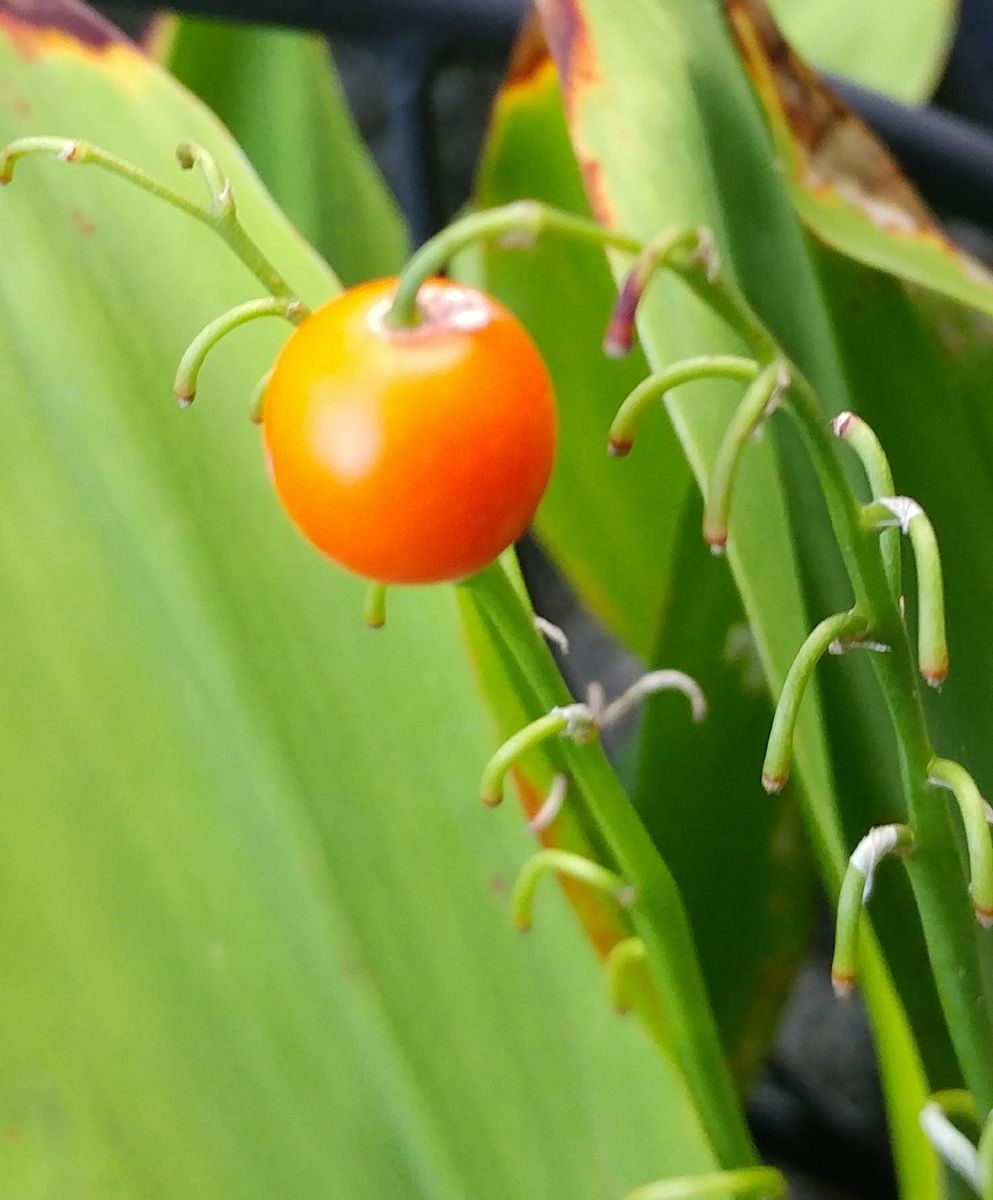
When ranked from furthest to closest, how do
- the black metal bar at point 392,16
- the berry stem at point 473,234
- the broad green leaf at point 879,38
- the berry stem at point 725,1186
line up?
the broad green leaf at point 879,38 → the black metal bar at point 392,16 → the berry stem at point 725,1186 → the berry stem at point 473,234

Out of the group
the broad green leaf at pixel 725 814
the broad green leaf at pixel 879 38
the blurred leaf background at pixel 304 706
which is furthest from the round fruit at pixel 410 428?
the broad green leaf at pixel 879 38

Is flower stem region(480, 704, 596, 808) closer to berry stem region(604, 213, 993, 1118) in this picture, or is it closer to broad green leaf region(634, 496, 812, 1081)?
berry stem region(604, 213, 993, 1118)

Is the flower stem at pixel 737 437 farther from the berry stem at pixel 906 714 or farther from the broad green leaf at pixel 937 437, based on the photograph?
the broad green leaf at pixel 937 437

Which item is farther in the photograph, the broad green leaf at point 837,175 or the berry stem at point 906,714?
the broad green leaf at point 837,175

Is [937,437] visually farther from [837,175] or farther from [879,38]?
[879,38]

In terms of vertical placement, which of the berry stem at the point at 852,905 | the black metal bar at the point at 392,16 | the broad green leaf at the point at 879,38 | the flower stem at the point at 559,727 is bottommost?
the berry stem at the point at 852,905

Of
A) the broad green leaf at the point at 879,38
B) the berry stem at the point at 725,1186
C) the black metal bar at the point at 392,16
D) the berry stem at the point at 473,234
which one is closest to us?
the berry stem at the point at 473,234

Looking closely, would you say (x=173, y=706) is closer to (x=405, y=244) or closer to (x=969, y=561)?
(x=969, y=561)
